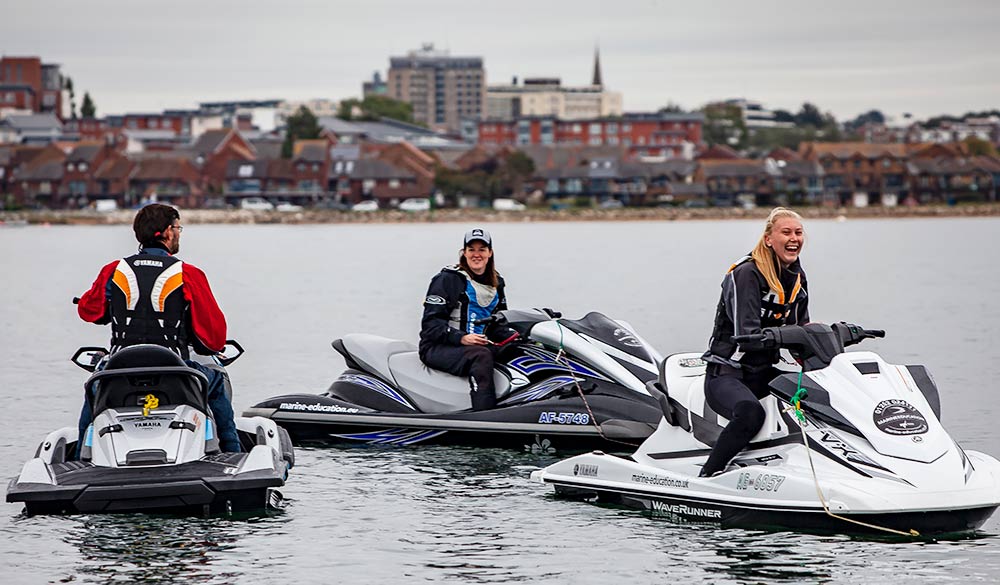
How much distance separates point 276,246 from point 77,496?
262ft

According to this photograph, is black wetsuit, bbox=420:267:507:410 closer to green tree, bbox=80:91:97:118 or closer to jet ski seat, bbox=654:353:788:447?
jet ski seat, bbox=654:353:788:447

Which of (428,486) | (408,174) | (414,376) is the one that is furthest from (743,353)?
(408,174)

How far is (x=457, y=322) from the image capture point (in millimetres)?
12961

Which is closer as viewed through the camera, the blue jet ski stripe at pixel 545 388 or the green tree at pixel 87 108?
the blue jet ski stripe at pixel 545 388

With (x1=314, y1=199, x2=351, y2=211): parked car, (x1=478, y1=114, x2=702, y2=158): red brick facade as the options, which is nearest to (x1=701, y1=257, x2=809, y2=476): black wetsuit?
(x1=314, y1=199, x2=351, y2=211): parked car

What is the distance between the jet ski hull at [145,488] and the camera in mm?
9297

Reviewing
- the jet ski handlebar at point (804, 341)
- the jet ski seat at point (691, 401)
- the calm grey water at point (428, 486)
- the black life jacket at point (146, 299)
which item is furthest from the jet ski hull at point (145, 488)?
the jet ski handlebar at point (804, 341)

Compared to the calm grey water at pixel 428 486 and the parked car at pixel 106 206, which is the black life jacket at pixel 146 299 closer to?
the calm grey water at pixel 428 486

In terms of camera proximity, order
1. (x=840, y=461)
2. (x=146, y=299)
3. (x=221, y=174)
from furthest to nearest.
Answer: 1. (x=221, y=174)
2. (x=146, y=299)
3. (x=840, y=461)

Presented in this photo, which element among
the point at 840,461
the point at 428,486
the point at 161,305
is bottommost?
the point at 428,486

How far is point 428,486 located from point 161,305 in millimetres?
2669

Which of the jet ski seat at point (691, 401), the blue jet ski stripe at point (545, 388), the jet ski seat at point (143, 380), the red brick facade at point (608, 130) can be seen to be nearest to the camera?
the jet ski seat at point (143, 380)

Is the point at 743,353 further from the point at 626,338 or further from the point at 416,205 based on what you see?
the point at 416,205

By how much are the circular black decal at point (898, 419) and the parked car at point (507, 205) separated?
425 feet
